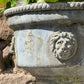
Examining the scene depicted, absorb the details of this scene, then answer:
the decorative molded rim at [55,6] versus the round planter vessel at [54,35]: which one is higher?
the decorative molded rim at [55,6]

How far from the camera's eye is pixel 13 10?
1.20 metres

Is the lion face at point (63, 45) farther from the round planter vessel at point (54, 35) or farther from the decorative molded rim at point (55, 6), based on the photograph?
the decorative molded rim at point (55, 6)

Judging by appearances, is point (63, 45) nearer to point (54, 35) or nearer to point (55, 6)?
point (54, 35)

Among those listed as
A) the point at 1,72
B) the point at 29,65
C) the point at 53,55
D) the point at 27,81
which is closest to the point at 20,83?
the point at 27,81

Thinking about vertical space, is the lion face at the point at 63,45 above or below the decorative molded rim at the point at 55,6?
below

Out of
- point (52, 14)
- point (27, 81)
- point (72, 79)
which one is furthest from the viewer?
point (27, 81)

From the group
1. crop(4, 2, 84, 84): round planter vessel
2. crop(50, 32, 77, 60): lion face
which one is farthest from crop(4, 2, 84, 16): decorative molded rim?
crop(50, 32, 77, 60): lion face

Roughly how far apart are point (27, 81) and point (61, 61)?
0.59m

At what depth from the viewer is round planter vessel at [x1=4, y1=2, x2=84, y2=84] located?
111 centimetres

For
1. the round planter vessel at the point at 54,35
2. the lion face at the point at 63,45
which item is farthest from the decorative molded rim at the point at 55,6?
the lion face at the point at 63,45

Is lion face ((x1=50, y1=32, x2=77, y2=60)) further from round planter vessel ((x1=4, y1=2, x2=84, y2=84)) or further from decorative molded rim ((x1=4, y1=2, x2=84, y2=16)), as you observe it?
decorative molded rim ((x1=4, y1=2, x2=84, y2=16))

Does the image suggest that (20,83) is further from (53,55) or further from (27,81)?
(53,55)

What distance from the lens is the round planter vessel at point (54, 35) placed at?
111 cm

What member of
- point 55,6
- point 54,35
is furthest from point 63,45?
point 55,6
